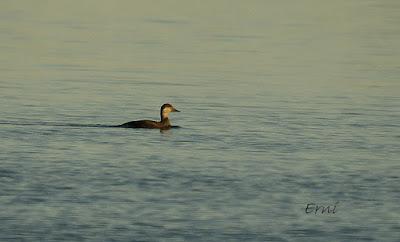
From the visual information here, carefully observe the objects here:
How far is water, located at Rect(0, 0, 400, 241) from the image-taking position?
16594mm

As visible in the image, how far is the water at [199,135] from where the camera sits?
16.6 m

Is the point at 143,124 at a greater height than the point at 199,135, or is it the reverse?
the point at 143,124

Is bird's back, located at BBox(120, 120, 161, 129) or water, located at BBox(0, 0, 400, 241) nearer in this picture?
water, located at BBox(0, 0, 400, 241)

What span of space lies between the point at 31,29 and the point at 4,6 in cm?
1743

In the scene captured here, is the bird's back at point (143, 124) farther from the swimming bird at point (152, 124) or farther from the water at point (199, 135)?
the water at point (199, 135)

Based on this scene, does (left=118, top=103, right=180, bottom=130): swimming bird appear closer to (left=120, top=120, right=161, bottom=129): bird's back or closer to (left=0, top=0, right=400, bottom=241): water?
(left=120, top=120, right=161, bottom=129): bird's back

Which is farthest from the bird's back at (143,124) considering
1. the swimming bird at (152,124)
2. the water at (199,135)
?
the water at (199,135)

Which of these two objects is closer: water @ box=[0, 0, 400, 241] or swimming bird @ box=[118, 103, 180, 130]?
water @ box=[0, 0, 400, 241]

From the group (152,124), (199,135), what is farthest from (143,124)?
(199,135)

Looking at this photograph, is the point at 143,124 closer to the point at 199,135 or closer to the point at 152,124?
the point at 152,124

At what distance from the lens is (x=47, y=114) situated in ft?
86.4

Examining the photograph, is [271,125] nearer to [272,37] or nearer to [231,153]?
[231,153]

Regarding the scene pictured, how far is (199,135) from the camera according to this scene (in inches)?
947

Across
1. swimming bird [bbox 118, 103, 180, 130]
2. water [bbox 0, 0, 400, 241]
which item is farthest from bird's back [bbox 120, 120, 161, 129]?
water [bbox 0, 0, 400, 241]
